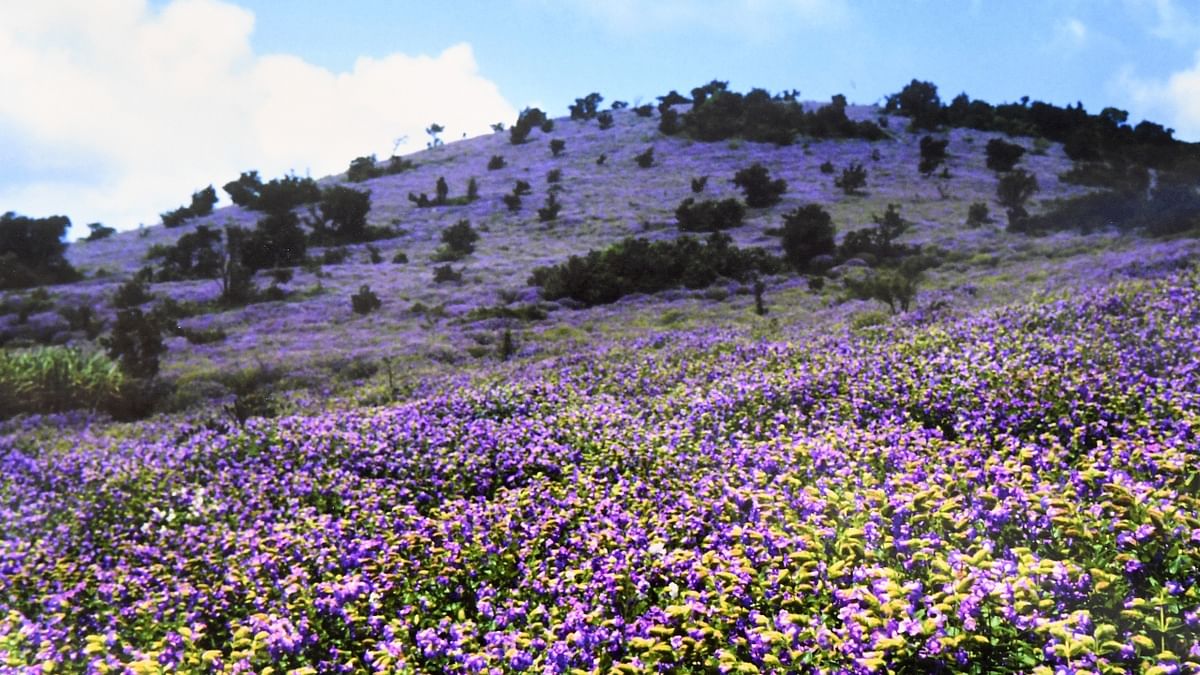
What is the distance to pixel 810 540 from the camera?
428 cm

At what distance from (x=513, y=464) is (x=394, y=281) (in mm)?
24986

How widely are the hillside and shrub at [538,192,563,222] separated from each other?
2171 centimetres

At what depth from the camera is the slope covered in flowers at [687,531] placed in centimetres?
346

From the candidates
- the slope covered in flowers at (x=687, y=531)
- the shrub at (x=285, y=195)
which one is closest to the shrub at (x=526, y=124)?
the shrub at (x=285, y=195)

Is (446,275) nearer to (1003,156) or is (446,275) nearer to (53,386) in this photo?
(53,386)

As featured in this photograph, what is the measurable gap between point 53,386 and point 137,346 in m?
2.95

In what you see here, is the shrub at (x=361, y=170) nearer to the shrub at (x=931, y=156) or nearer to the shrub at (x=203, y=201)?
the shrub at (x=203, y=201)

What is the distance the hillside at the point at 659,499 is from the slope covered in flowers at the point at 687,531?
29 millimetres

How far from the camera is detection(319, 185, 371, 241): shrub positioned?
4203 centimetres

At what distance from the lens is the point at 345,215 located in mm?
42844

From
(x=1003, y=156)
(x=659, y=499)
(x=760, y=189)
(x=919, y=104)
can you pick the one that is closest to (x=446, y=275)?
(x=760, y=189)

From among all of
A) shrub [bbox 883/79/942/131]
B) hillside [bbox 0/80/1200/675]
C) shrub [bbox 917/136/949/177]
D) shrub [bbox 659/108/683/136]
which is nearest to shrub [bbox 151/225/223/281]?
hillside [bbox 0/80/1200/675]

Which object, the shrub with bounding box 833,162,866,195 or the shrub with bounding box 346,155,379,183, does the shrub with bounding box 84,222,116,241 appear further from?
the shrub with bounding box 833,162,866,195

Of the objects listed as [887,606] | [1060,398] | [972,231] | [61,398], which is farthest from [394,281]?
[887,606]
